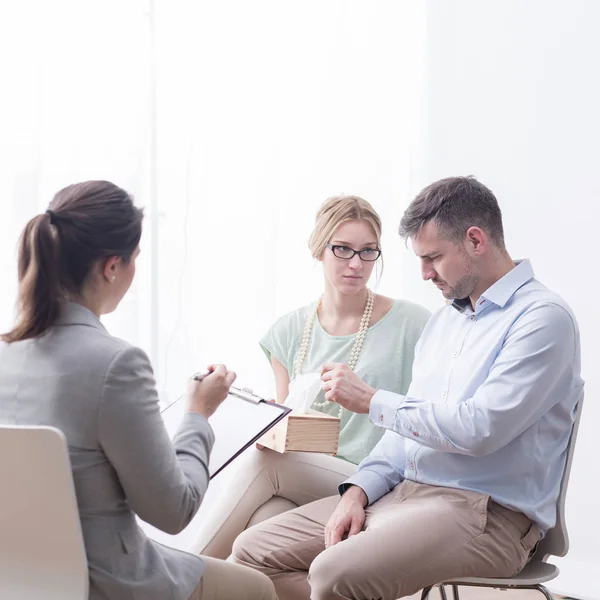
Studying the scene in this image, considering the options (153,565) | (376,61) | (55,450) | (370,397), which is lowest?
(153,565)

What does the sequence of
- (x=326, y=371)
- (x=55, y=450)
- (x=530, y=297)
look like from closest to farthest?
1. (x=55, y=450)
2. (x=530, y=297)
3. (x=326, y=371)

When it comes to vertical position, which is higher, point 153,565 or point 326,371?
point 326,371

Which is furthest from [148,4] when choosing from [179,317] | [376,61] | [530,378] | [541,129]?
[530,378]

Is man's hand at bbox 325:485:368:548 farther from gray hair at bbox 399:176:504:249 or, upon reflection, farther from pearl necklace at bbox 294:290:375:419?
gray hair at bbox 399:176:504:249

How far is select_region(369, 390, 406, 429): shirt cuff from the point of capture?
1771 mm

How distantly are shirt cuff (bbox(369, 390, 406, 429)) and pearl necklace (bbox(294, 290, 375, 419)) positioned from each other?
1.74 ft

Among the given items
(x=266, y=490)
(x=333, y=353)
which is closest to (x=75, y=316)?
(x=266, y=490)

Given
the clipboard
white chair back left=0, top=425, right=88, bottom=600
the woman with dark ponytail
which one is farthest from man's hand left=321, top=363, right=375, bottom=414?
white chair back left=0, top=425, right=88, bottom=600

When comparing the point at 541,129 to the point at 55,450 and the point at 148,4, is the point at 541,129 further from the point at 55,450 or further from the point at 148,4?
the point at 55,450

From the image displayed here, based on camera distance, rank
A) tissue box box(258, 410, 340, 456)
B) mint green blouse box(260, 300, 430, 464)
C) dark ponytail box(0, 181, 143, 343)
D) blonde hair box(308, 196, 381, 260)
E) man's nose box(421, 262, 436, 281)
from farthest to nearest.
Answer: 1. blonde hair box(308, 196, 381, 260)
2. mint green blouse box(260, 300, 430, 464)
3. tissue box box(258, 410, 340, 456)
4. man's nose box(421, 262, 436, 281)
5. dark ponytail box(0, 181, 143, 343)

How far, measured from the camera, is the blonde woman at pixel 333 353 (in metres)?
2.22

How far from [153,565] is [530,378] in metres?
0.82

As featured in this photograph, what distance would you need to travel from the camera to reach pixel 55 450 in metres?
1.14

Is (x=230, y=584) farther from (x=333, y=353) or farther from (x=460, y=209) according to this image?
(x=333, y=353)
